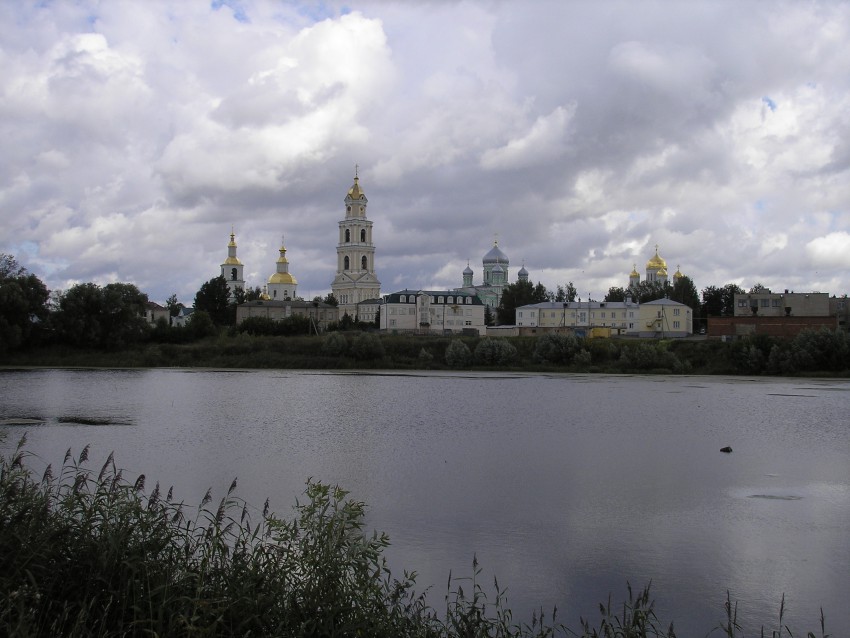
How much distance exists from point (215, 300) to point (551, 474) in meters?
81.6

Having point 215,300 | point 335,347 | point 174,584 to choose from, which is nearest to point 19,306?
point 335,347

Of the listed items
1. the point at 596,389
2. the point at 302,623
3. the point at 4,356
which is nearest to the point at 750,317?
the point at 596,389

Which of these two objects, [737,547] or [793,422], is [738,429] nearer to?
[793,422]

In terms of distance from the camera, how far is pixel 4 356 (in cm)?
5231

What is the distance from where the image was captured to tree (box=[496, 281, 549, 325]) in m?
97.8

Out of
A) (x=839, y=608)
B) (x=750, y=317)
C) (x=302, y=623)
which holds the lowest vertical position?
(x=839, y=608)

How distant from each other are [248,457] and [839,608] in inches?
461

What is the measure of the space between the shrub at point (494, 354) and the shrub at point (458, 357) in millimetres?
597

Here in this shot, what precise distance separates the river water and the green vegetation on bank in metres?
16.5

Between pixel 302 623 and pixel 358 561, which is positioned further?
pixel 358 561

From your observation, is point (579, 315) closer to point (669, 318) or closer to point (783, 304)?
point (669, 318)

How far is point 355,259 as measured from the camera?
117m

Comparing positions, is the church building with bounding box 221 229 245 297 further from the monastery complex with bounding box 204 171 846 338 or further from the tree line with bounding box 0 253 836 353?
the tree line with bounding box 0 253 836 353

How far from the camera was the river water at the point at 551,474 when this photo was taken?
33.0ft
